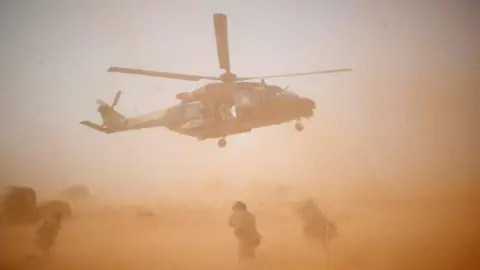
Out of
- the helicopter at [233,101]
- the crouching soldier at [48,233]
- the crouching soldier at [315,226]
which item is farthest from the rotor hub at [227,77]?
the crouching soldier at [48,233]

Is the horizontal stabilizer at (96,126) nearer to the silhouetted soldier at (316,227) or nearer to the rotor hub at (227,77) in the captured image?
the rotor hub at (227,77)

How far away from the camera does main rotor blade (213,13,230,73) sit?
2.74 m

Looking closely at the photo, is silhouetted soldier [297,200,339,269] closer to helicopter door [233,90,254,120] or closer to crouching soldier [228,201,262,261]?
crouching soldier [228,201,262,261]

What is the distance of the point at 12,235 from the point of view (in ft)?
9.32

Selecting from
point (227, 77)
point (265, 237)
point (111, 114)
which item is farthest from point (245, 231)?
point (111, 114)

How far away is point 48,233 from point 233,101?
131cm

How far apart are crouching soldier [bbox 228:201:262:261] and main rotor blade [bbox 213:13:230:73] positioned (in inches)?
31.6

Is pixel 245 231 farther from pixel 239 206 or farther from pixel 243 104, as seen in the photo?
pixel 243 104

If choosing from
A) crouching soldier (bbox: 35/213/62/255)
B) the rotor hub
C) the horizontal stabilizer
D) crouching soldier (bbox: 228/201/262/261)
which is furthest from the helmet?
crouching soldier (bbox: 35/213/62/255)

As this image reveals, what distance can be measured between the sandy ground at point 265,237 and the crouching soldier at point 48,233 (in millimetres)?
42

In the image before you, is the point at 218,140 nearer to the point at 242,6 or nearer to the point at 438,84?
the point at 242,6

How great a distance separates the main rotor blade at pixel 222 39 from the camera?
8.98 ft

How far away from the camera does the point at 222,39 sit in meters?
2.76

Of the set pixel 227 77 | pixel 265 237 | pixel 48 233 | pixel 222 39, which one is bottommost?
pixel 265 237
